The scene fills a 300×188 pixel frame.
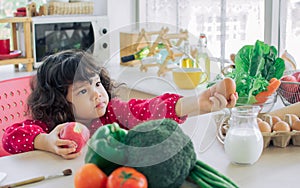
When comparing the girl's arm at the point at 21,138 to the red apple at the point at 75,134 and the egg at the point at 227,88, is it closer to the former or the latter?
the red apple at the point at 75,134

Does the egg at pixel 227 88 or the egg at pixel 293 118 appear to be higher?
the egg at pixel 227 88

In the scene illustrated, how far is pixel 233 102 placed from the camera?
1338 millimetres

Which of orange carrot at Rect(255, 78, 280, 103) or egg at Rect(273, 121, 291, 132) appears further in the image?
orange carrot at Rect(255, 78, 280, 103)

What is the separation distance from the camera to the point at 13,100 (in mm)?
1795

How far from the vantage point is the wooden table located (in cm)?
111

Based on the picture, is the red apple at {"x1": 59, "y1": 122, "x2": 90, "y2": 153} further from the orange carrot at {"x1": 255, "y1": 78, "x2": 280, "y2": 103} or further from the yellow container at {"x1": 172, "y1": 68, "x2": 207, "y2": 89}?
the orange carrot at {"x1": 255, "y1": 78, "x2": 280, "y2": 103}

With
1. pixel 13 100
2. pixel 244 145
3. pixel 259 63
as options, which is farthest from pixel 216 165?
pixel 13 100

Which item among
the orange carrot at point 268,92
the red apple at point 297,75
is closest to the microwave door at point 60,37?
the red apple at point 297,75

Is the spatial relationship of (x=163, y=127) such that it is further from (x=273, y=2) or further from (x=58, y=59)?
(x=273, y=2)

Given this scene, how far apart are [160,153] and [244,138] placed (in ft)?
1.09

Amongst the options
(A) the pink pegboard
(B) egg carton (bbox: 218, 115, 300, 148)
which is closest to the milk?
(B) egg carton (bbox: 218, 115, 300, 148)

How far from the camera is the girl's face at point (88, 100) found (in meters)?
1.54

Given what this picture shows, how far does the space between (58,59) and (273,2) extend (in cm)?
116

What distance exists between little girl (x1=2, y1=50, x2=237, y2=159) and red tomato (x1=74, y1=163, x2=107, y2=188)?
1.57 ft
